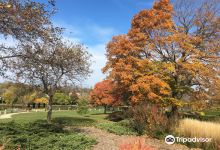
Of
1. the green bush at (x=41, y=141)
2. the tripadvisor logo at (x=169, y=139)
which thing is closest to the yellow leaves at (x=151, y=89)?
the tripadvisor logo at (x=169, y=139)

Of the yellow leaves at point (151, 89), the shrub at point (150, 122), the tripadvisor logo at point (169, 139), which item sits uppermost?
the yellow leaves at point (151, 89)

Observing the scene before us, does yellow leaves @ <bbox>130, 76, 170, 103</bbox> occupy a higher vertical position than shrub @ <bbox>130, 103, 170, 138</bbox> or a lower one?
higher

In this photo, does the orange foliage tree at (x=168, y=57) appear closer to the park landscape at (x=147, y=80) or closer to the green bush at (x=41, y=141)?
the park landscape at (x=147, y=80)

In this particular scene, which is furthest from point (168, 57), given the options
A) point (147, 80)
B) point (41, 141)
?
point (41, 141)

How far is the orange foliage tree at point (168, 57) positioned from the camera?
1858 cm

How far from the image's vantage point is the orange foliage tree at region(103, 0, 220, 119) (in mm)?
18578

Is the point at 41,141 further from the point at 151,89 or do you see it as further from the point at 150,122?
the point at 151,89

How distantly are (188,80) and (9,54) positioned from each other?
13.4 m

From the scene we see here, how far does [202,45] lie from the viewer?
2006 cm

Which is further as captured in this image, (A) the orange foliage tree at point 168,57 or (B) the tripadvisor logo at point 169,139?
(A) the orange foliage tree at point 168,57

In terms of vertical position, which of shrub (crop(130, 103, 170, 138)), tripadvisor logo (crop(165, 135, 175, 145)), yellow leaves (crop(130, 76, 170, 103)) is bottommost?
tripadvisor logo (crop(165, 135, 175, 145))

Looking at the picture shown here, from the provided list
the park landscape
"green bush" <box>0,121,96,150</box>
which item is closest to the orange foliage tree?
the park landscape

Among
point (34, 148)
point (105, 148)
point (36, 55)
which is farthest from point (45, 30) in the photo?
point (105, 148)

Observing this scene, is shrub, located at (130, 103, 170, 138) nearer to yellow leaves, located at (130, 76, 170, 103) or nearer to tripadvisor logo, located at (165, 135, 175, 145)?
tripadvisor logo, located at (165, 135, 175, 145)
